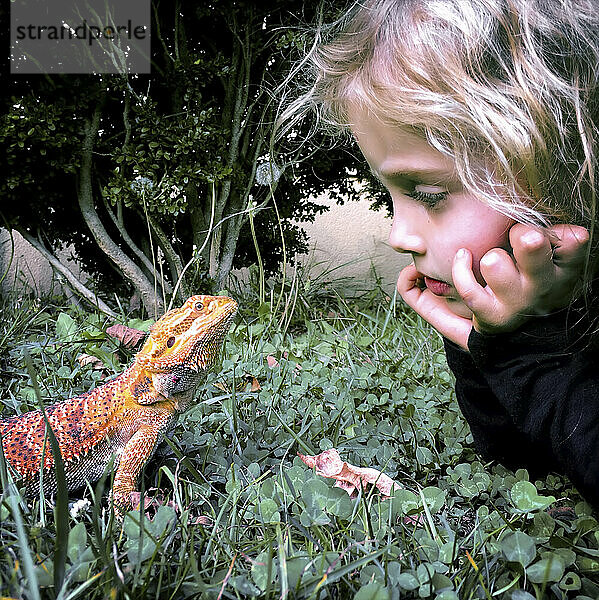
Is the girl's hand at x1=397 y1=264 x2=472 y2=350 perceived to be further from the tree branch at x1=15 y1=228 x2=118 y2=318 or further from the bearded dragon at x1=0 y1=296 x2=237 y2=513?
the tree branch at x1=15 y1=228 x2=118 y2=318

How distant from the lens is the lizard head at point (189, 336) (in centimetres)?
182

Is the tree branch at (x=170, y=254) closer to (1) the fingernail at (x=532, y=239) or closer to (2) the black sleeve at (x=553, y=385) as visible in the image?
(2) the black sleeve at (x=553, y=385)

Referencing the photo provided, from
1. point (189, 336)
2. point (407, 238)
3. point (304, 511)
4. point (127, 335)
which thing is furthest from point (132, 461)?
point (127, 335)

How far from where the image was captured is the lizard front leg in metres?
1.69

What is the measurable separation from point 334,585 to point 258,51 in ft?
11.5

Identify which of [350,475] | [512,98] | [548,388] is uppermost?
[512,98]

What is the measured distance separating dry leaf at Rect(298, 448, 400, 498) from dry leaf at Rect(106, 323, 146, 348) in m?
1.61

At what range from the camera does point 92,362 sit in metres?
2.93

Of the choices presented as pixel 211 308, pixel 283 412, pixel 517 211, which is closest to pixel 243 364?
pixel 283 412

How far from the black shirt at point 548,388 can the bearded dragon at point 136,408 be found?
780mm

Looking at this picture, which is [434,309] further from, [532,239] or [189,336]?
[189,336]

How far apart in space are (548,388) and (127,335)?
83.4 inches

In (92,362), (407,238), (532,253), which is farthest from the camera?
(92,362)

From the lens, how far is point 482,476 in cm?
185
